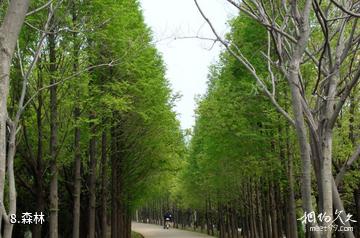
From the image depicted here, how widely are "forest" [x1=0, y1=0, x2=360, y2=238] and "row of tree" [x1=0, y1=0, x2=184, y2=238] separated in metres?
0.04

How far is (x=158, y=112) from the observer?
16.8 meters

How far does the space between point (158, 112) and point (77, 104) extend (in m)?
6.07

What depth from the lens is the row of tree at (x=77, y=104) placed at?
827 centimetres

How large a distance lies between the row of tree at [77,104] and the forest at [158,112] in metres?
0.04

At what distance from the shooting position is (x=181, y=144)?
21359 millimetres

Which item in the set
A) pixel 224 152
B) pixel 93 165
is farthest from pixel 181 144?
pixel 93 165

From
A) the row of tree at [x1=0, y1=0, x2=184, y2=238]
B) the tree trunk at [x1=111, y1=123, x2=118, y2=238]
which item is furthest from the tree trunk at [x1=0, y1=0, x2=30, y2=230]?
the tree trunk at [x1=111, y1=123, x2=118, y2=238]

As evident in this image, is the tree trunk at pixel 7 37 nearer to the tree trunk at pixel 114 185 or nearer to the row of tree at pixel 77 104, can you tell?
the row of tree at pixel 77 104

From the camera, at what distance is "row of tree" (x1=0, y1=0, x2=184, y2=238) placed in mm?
8266

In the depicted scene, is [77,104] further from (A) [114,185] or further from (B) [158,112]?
(A) [114,185]

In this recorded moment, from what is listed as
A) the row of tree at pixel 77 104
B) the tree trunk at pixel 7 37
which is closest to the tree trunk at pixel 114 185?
the row of tree at pixel 77 104

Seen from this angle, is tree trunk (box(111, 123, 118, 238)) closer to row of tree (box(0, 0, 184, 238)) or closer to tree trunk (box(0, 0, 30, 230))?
row of tree (box(0, 0, 184, 238))

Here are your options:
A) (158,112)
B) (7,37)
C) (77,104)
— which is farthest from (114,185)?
(7,37)

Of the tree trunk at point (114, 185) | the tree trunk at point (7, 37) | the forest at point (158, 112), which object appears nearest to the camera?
the tree trunk at point (7, 37)
